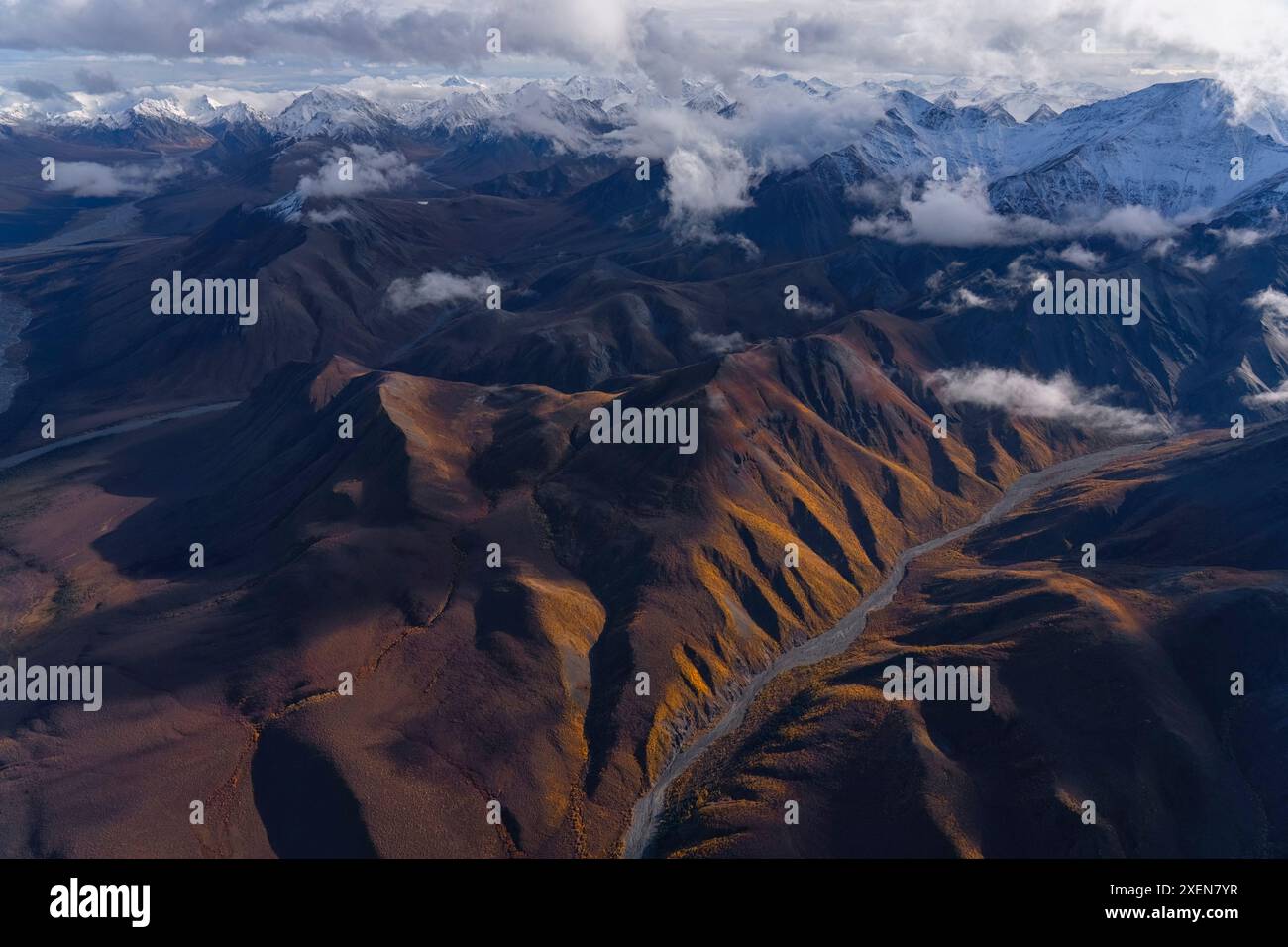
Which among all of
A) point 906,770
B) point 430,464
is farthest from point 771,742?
point 430,464

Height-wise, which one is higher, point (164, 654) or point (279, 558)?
point (279, 558)

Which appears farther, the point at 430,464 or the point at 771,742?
the point at 430,464

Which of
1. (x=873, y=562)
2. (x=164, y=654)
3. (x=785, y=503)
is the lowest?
(x=164, y=654)

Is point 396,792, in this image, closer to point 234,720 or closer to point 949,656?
point 234,720

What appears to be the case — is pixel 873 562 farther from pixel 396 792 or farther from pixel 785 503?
pixel 396 792

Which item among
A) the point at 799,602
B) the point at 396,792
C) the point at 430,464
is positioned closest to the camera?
the point at 396,792

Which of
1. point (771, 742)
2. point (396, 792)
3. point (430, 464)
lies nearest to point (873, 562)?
point (771, 742)

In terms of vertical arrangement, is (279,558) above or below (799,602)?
above
